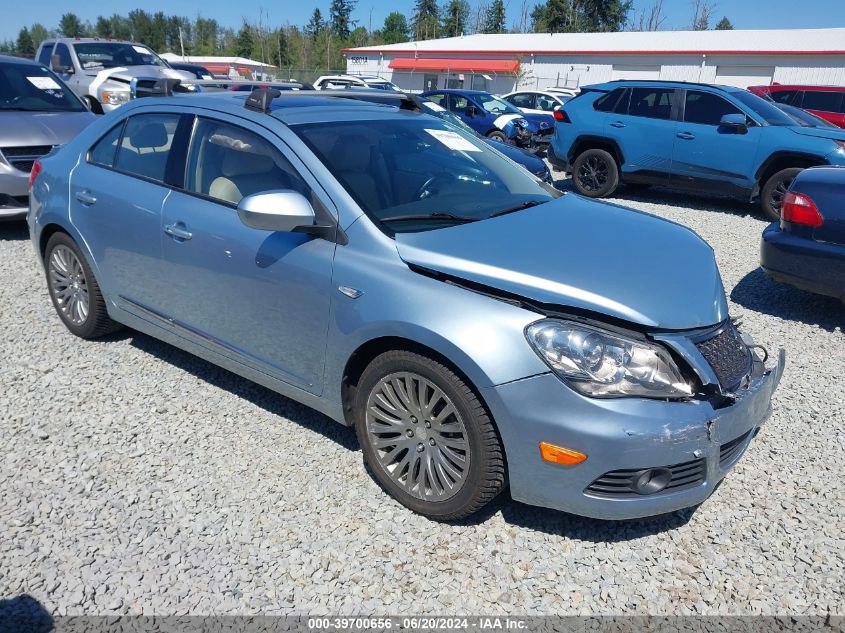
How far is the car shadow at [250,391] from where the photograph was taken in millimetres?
3611

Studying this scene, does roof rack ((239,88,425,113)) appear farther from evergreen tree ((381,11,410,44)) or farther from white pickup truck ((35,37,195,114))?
evergreen tree ((381,11,410,44))

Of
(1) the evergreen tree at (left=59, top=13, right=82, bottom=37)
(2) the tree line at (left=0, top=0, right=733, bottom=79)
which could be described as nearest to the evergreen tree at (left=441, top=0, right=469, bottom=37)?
(2) the tree line at (left=0, top=0, right=733, bottom=79)

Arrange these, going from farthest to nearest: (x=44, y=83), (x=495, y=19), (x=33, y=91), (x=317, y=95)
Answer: (x=495, y=19) → (x=44, y=83) → (x=33, y=91) → (x=317, y=95)

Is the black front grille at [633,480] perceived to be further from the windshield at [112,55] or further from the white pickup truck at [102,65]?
the windshield at [112,55]

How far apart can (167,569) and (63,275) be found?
2.80 metres

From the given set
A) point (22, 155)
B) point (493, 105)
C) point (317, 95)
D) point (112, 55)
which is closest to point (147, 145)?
point (317, 95)

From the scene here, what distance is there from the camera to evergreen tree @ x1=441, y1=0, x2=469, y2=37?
3393 inches

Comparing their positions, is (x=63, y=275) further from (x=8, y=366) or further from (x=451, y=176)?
(x=451, y=176)

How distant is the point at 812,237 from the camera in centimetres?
516

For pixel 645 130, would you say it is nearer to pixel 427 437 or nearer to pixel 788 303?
pixel 788 303

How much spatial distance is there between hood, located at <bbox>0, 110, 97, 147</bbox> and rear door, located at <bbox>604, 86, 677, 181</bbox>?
7.31 m

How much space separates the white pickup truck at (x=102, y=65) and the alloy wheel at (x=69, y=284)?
8877 millimetres

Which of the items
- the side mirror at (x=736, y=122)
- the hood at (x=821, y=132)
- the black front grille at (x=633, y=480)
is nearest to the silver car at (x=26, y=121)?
the black front grille at (x=633, y=480)

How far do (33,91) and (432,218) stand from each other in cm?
725
